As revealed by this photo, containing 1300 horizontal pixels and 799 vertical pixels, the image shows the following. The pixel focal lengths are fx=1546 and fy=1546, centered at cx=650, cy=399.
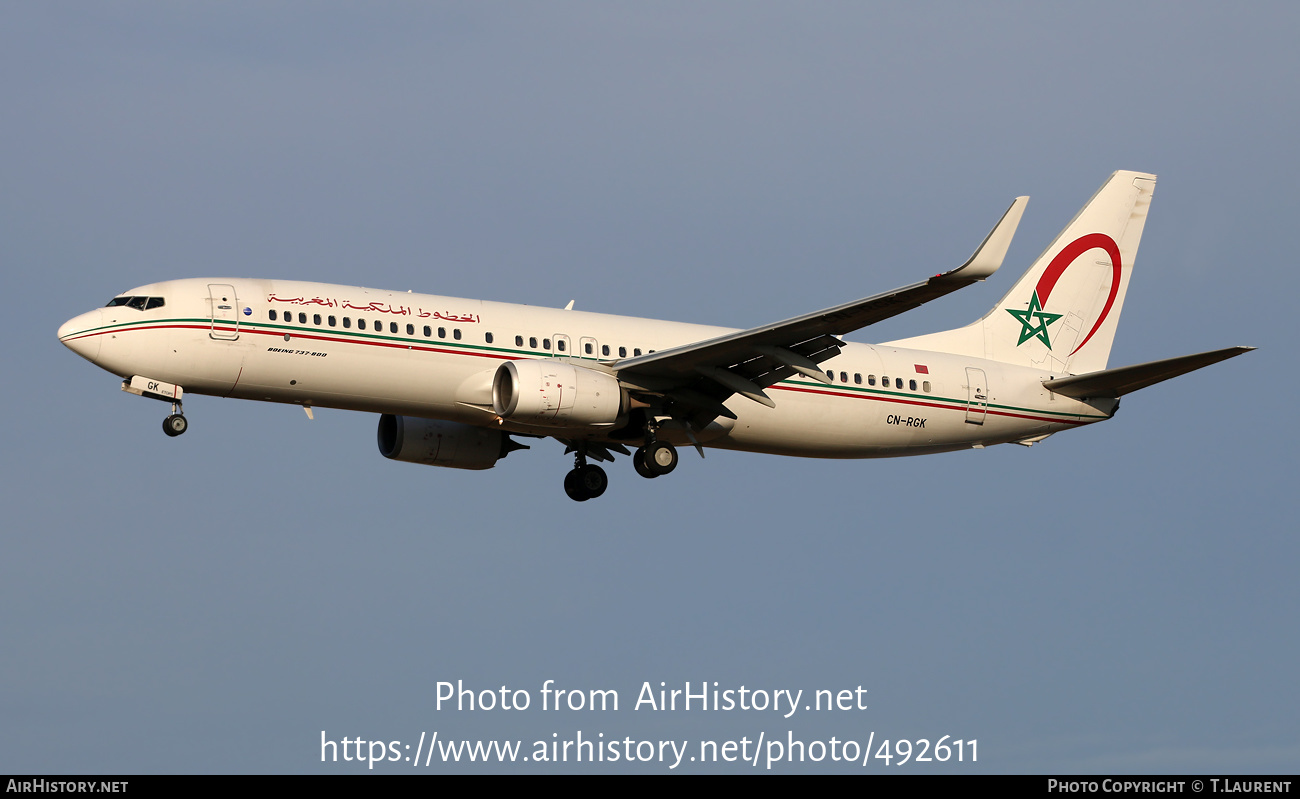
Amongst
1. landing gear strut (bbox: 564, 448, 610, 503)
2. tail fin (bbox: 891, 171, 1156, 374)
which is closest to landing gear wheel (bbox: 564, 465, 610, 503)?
landing gear strut (bbox: 564, 448, 610, 503)

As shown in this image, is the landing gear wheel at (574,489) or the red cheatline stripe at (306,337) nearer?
the red cheatline stripe at (306,337)

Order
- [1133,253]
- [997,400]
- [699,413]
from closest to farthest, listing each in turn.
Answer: [699,413] → [997,400] → [1133,253]

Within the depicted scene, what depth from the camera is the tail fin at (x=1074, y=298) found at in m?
44.9

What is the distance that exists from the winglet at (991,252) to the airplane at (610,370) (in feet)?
0.11

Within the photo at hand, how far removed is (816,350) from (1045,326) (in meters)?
11.3

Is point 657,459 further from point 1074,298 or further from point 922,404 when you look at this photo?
point 1074,298

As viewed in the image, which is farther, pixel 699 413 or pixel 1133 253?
pixel 1133 253

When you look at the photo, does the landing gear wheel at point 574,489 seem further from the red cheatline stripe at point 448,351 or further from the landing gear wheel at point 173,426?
the landing gear wheel at point 173,426

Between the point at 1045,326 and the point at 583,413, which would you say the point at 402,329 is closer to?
the point at 583,413

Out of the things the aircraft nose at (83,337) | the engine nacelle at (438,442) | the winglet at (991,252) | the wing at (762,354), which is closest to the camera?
the winglet at (991,252)

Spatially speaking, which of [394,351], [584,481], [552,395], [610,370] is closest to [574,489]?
[584,481]

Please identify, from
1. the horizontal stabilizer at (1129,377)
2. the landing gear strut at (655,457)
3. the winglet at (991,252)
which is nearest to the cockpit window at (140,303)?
the landing gear strut at (655,457)

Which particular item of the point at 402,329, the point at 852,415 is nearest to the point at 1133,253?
the point at 852,415

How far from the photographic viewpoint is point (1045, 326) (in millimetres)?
45531
